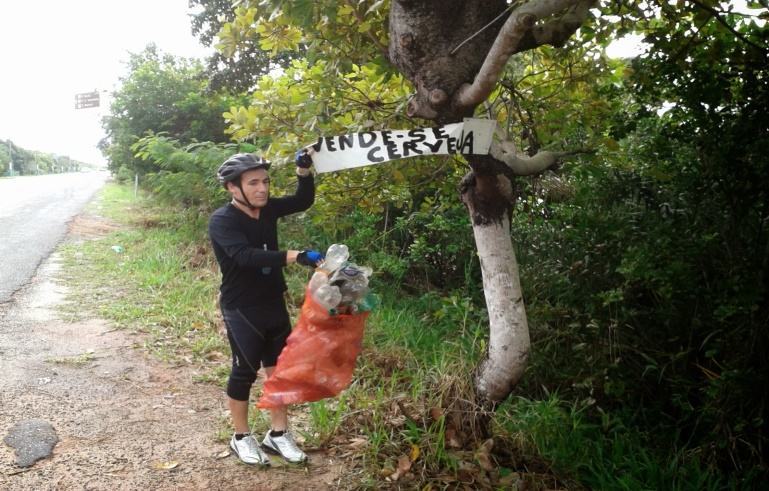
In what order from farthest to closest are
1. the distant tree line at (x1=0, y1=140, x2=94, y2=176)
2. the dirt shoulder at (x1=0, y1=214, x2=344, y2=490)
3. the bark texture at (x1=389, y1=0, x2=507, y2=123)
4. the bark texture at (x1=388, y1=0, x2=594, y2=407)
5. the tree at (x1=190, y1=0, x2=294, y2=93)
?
the distant tree line at (x1=0, y1=140, x2=94, y2=176) < the tree at (x1=190, y1=0, x2=294, y2=93) < the dirt shoulder at (x1=0, y1=214, x2=344, y2=490) < the bark texture at (x1=389, y1=0, x2=507, y2=123) < the bark texture at (x1=388, y1=0, x2=594, y2=407)

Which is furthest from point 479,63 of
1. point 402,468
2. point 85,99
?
point 85,99

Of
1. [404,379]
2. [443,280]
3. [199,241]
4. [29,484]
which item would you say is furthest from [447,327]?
[199,241]

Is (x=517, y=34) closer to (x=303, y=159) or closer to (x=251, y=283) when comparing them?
(x=303, y=159)

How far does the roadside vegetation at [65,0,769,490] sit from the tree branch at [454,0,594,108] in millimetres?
695

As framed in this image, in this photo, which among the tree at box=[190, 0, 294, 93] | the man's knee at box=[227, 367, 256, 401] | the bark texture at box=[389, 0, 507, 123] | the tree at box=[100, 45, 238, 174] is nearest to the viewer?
the bark texture at box=[389, 0, 507, 123]

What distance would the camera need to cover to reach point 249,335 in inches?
131

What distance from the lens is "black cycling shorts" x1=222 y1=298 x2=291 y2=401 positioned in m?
3.33

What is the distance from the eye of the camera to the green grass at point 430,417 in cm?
320

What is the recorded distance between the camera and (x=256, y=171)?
3.24m

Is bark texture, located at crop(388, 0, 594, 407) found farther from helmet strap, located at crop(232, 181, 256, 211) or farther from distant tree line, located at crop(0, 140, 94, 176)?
distant tree line, located at crop(0, 140, 94, 176)

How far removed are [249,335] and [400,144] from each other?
4.50 feet

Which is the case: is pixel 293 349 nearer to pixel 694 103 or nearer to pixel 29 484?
pixel 29 484

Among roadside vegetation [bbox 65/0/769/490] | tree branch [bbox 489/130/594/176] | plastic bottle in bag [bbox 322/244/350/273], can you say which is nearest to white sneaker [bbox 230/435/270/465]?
roadside vegetation [bbox 65/0/769/490]

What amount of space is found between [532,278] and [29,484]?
3507 millimetres
